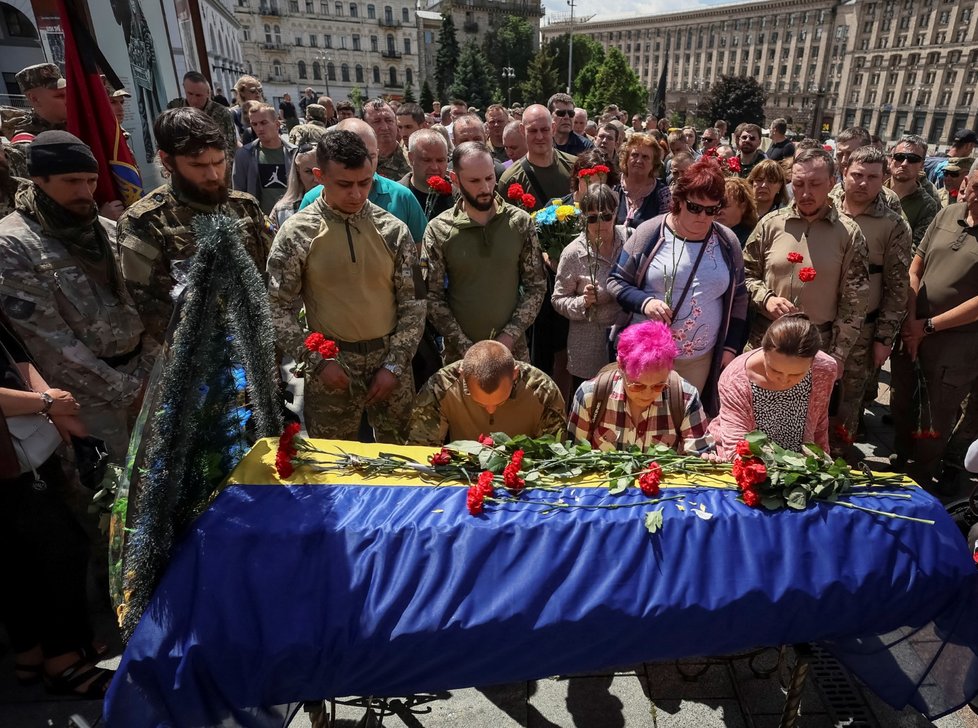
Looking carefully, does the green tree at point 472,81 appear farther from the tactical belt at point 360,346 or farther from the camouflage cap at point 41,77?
the tactical belt at point 360,346

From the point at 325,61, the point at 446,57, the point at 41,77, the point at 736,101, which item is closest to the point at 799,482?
the point at 41,77

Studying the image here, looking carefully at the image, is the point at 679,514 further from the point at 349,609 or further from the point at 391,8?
the point at 391,8

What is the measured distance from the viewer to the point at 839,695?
2469mm

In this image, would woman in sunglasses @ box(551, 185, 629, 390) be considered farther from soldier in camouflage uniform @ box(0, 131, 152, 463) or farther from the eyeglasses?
soldier in camouflage uniform @ box(0, 131, 152, 463)

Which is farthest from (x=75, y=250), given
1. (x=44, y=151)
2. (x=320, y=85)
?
(x=320, y=85)

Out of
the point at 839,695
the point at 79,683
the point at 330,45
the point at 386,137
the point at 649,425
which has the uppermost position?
the point at 330,45

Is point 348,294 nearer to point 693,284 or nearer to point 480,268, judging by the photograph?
point 480,268

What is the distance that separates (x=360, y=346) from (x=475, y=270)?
830mm

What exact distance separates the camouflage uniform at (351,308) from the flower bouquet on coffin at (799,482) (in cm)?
186

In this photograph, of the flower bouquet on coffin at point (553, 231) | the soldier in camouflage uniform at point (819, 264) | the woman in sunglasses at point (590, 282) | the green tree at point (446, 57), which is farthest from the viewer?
the green tree at point (446, 57)

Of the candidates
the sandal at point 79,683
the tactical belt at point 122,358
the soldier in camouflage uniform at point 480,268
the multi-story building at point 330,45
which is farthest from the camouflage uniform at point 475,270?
the multi-story building at point 330,45

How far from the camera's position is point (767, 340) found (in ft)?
8.36

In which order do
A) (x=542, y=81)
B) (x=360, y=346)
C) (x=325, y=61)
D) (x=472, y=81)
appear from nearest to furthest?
1. (x=360, y=346)
2. (x=542, y=81)
3. (x=472, y=81)
4. (x=325, y=61)

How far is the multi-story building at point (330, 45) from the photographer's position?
68.6m
